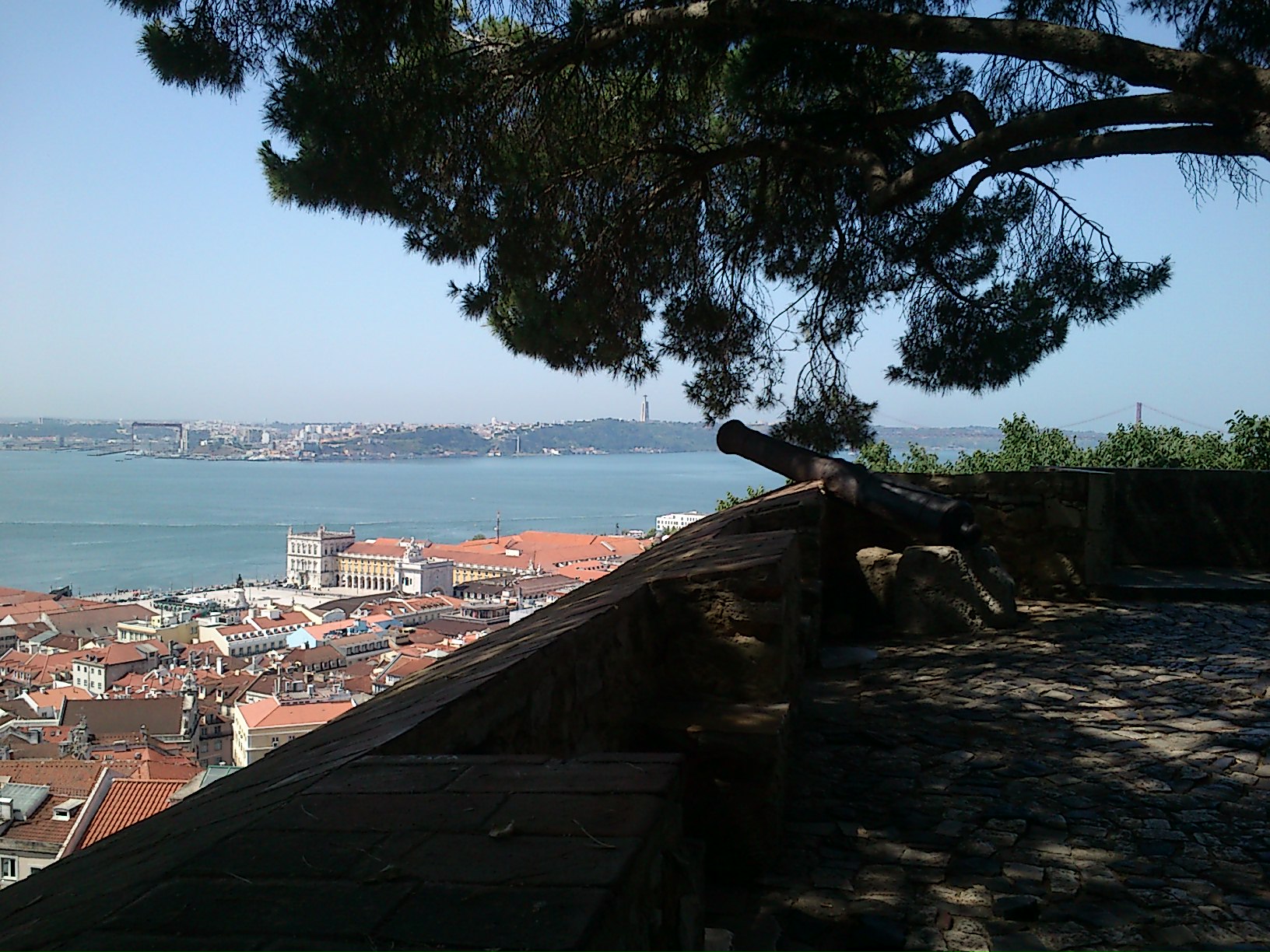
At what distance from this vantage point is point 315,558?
21.5 m

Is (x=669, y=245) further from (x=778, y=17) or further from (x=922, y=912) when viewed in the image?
(x=922, y=912)

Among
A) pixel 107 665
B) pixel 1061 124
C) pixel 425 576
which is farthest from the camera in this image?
pixel 425 576

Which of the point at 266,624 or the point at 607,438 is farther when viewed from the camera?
the point at 607,438

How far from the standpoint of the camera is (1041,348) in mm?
7418

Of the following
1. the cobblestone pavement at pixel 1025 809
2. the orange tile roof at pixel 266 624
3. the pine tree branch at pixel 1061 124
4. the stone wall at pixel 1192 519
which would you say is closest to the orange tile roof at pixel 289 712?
the cobblestone pavement at pixel 1025 809

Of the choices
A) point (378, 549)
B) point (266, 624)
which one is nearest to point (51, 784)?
point (266, 624)

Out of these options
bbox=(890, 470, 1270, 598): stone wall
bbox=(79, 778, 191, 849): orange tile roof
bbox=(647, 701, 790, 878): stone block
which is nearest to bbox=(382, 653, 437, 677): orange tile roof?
bbox=(79, 778, 191, 849): orange tile roof

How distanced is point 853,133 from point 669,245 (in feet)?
5.81

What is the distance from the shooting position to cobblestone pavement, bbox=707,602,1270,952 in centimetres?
232

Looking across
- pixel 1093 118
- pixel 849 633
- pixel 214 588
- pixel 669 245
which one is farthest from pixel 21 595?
pixel 1093 118

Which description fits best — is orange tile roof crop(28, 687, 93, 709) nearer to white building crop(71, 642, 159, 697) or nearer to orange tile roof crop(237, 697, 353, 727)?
white building crop(71, 642, 159, 697)

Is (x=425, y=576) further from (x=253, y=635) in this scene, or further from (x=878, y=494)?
(x=878, y=494)

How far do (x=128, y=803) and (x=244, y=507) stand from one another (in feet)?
131

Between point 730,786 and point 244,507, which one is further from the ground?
point 730,786
